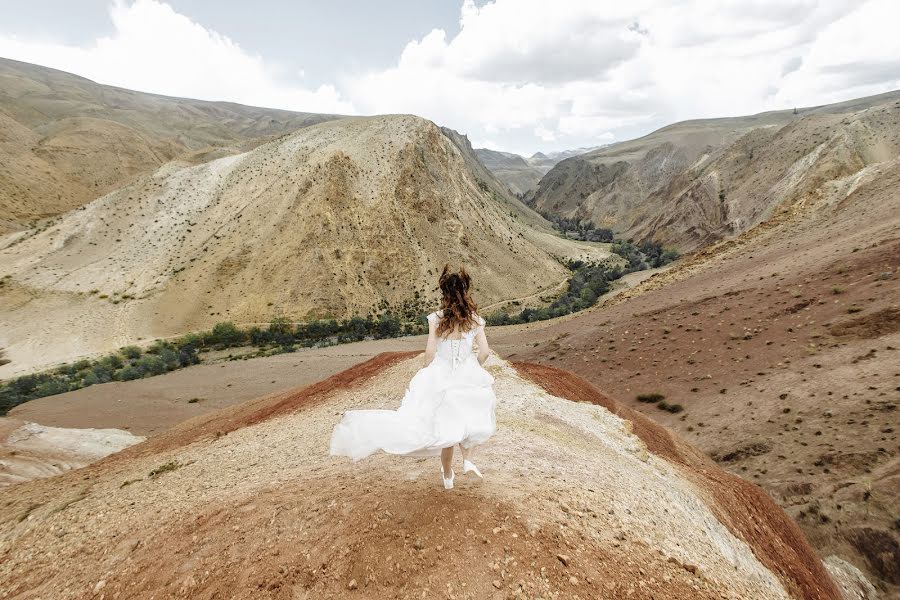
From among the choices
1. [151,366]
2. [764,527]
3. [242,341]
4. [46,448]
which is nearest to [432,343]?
[764,527]

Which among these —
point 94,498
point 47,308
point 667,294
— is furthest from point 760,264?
point 47,308

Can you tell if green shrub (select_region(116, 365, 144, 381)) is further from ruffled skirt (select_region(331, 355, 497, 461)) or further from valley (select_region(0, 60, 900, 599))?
ruffled skirt (select_region(331, 355, 497, 461))

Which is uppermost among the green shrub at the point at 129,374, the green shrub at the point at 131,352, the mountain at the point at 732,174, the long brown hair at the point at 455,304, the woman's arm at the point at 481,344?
the mountain at the point at 732,174

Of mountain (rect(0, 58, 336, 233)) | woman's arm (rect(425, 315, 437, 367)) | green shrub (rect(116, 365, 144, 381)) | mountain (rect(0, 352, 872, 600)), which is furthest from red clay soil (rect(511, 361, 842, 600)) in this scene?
mountain (rect(0, 58, 336, 233))

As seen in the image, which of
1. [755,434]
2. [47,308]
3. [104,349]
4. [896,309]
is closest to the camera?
[755,434]

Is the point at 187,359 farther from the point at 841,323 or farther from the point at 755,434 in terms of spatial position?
the point at 841,323

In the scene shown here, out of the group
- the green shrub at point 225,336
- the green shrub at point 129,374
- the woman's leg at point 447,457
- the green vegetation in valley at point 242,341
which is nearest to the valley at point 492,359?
the woman's leg at point 447,457

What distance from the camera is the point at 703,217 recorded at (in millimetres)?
77375

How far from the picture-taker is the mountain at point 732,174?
55781 mm

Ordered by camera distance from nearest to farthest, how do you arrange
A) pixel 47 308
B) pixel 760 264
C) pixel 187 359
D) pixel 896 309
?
pixel 896 309
pixel 760 264
pixel 187 359
pixel 47 308

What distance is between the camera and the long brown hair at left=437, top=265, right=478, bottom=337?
4441 millimetres

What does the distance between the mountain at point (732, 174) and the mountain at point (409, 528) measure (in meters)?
47.1

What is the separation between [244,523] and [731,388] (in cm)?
1890

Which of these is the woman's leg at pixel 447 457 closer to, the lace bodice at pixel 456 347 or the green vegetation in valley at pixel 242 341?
the lace bodice at pixel 456 347
